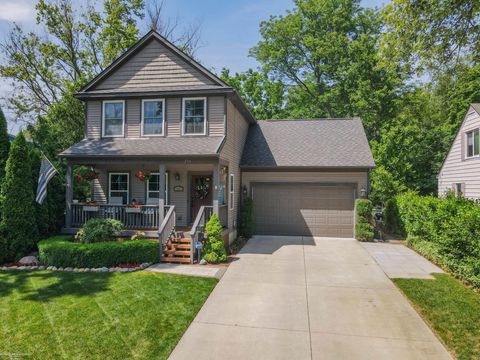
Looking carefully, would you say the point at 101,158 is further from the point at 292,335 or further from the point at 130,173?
the point at 292,335

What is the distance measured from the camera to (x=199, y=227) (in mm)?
10391

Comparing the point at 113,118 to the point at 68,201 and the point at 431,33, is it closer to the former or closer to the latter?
the point at 68,201

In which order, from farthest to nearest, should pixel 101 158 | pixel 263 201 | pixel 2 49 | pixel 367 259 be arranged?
pixel 2 49 → pixel 263 201 → pixel 101 158 → pixel 367 259

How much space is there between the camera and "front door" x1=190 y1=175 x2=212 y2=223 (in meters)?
13.4

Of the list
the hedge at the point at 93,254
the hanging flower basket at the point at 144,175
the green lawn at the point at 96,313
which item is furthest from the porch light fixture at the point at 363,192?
the hedge at the point at 93,254

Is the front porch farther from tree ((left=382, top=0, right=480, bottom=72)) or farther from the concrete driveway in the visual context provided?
tree ((left=382, top=0, right=480, bottom=72))

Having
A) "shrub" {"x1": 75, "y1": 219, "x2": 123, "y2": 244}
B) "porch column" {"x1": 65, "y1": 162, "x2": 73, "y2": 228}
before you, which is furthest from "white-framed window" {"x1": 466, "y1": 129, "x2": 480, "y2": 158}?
"porch column" {"x1": 65, "y1": 162, "x2": 73, "y2": 228}

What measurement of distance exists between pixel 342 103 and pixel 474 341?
82.3 ft

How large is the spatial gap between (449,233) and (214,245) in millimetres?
6833

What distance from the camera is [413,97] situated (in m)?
25.4

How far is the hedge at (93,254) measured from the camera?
29.8 feet

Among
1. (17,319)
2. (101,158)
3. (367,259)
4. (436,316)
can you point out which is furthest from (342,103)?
(17,319)

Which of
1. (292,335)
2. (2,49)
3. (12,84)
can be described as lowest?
(292,335)

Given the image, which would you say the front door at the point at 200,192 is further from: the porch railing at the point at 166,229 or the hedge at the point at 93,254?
the hedge at the point at 93,254
